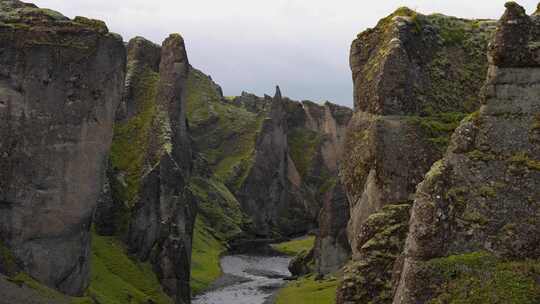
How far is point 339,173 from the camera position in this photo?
7781cm

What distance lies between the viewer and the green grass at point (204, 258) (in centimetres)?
12069

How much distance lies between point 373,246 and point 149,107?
2915 inches

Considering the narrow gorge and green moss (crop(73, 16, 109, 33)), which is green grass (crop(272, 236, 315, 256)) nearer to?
the narrow gorge

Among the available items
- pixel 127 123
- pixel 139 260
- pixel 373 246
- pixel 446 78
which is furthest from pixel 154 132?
pixel 373 246

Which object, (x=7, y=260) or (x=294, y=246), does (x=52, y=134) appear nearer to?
(x=7, y=260)

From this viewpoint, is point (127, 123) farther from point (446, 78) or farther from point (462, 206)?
point (462, 206)

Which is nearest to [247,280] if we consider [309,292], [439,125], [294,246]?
[309,292]

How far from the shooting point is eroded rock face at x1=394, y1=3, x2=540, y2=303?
117 ft

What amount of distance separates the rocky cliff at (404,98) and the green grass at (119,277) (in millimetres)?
31386

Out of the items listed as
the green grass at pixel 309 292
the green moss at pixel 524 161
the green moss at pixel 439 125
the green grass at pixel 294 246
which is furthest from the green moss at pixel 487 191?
the green grass at pixel 294 246

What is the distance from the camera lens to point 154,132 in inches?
4181

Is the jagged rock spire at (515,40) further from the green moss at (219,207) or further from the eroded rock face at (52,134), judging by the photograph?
the green moss at (219,207)

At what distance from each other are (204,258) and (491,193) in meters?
107

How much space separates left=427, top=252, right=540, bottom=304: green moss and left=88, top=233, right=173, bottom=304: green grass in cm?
5062
